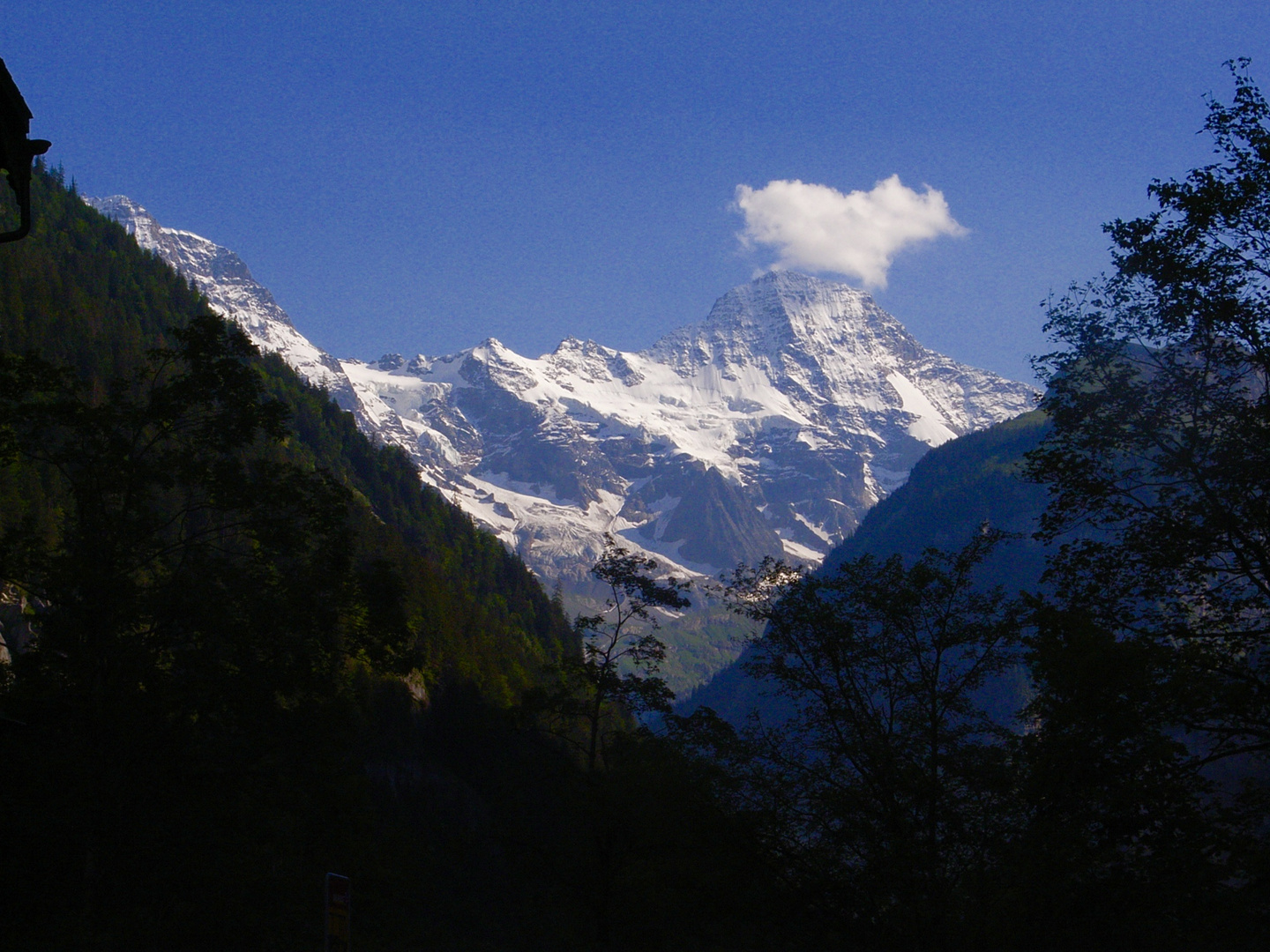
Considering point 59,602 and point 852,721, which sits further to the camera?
point 852,721

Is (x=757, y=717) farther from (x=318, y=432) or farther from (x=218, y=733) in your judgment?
(x=318, y=432)

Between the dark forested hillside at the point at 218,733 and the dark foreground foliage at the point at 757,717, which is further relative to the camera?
the dark forested hillside at the point at 218,733

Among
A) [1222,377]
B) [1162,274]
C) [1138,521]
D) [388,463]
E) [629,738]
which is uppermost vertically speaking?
[388,463]

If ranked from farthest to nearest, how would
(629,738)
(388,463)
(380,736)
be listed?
(388,463) < (380,736) < (629,738)

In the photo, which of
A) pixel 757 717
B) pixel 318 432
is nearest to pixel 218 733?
pixel 757 717

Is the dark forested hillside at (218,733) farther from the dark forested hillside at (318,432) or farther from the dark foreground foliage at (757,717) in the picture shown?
the dark forested hillside at (318,432)

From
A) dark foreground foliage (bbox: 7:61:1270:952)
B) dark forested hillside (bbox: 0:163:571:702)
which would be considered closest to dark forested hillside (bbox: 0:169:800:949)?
dark foreground foliage (bbox: 7:61:1270:952)

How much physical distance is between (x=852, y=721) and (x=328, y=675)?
507 inches

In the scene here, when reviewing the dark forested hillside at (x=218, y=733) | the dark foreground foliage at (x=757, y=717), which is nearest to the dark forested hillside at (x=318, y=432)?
the dark forested hillside at (x=218, y=733)

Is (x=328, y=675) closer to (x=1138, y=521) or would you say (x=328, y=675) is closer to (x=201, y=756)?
(x=201, y=756)

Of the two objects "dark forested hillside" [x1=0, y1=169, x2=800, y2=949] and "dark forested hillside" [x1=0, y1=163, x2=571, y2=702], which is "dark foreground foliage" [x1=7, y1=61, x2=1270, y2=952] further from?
"dark forested hillside" [x1=0, y1=163, x2=571, y2=702]

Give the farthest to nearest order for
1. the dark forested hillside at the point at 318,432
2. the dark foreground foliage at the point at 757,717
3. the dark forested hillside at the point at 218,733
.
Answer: the dark forested hillside at the point at 318,432 → the dark forested hillside at the point at 218,733 → the dark foreground foliage at the point at 757,717

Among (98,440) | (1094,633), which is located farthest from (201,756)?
(1094,633)

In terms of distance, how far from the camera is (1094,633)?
53.1ft
